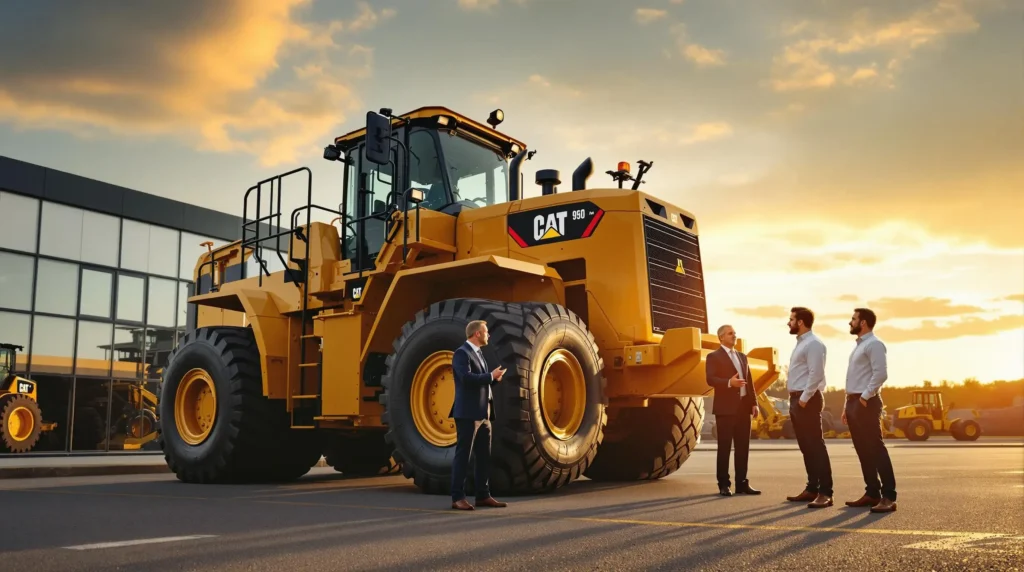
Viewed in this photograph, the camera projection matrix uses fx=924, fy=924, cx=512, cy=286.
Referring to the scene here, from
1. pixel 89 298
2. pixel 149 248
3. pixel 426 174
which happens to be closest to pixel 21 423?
pixel 89 298

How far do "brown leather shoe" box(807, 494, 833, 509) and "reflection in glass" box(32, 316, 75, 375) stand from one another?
23819 mm

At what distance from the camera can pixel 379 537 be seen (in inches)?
229

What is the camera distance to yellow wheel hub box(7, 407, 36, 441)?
2228 cm

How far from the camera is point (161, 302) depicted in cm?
2892

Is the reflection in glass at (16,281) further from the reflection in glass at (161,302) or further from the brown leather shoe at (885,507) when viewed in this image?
the brown leather shoe at (885,507)

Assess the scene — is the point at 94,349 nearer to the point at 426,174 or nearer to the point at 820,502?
the point at 426,174

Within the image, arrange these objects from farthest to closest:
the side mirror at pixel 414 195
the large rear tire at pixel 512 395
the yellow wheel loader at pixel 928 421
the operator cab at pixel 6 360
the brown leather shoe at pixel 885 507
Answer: the yellow wheel loader at pixel 928 421 < the operator cab at pixel 6 360 < the side mirror at pixel 414 195 < the large rear tire at pixel 512 395 < the brown leather shoe at pixel 885 507

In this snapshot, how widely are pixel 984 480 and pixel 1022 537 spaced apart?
6588 mm

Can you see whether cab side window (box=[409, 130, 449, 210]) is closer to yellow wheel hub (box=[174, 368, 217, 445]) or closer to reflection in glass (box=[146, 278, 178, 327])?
yellow wheel hub (box=[174, 368, 217, 445])

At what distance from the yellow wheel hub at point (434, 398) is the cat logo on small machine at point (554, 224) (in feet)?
5.81

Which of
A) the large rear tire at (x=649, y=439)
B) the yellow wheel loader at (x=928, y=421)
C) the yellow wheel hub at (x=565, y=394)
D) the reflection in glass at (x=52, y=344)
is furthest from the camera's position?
the yellow wheel loader at (x=928, y=421)

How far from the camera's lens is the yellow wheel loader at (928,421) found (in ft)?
122

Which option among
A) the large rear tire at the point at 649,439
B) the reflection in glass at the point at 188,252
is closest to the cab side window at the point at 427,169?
the large rear tire at the point at 649,439

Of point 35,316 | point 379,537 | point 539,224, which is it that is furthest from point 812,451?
point 35,316
